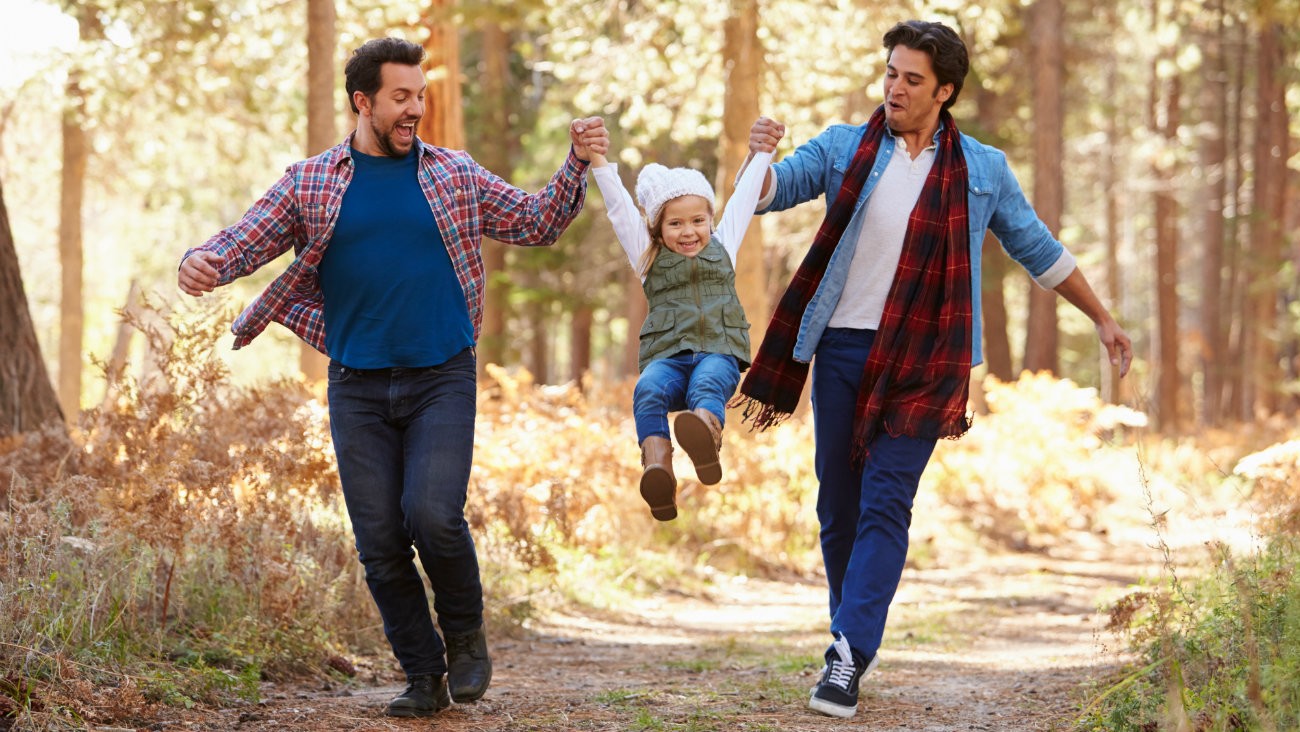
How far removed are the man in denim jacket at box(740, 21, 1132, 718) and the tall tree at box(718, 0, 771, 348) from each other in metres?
6.51

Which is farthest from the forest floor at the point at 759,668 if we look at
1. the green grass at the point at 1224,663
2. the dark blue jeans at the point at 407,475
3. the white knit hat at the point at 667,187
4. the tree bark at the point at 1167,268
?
the tree bark at the point at 1167,268

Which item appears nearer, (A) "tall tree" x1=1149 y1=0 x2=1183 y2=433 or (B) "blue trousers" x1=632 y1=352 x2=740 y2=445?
(B) "blue trousers" x1=632 y1=352 x2=740 y2=445

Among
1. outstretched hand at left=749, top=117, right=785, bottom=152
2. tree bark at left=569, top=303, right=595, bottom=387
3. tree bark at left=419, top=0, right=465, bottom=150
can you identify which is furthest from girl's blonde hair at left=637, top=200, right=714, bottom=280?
tree bark at left=569, top=303, right=595, bottom=387

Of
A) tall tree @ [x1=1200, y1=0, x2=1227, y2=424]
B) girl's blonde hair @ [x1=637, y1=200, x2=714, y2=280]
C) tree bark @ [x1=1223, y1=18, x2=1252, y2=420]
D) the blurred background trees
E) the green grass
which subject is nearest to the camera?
the green grass

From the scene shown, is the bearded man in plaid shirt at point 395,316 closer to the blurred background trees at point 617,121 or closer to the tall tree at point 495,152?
the blurred background trees at point 617,121

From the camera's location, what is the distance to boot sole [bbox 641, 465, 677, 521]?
4.73 metres

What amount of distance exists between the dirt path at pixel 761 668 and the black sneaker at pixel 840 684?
7cm

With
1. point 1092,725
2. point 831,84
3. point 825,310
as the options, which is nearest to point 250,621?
point 825,310

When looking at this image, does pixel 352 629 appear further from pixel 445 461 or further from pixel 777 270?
pixel 777 270

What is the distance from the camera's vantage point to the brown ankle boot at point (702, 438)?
187 inches

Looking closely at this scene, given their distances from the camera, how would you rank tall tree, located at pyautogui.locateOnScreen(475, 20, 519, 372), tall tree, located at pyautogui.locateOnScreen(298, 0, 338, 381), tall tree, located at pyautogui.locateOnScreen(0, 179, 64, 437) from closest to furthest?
tall tree, located at pyautogui.locateOnScreen(0, 179, 64, 437), tall tree, located at pyautogui.locateOnScreen(298, 0, 338, 381), tall tree, located at pyautogui.locateOnScreen(475, 20, 519, 372)

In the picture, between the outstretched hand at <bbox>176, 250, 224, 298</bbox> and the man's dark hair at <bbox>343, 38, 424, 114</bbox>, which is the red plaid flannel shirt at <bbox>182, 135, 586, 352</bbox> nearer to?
the outstretched hand at <bbox>176, 250, 224, 298</bbox>

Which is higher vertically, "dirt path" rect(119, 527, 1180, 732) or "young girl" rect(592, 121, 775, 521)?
"young girl" rect(592, 121, 775, 521)

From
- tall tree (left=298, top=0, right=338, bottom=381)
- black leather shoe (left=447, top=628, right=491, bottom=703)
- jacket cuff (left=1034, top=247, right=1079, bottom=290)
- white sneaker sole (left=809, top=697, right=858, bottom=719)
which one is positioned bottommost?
white sneaker sole (left=809, top=697, right=858, bottom=719)
